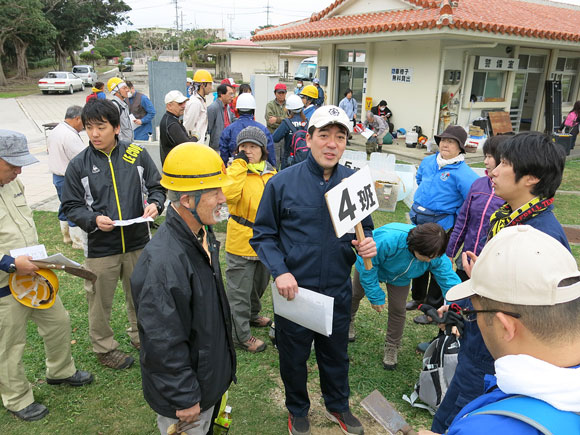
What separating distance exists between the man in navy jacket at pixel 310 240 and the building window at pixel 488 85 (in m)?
11.8

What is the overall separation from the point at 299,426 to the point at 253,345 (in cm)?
103

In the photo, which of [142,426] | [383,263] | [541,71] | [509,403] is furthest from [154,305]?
[541,71]

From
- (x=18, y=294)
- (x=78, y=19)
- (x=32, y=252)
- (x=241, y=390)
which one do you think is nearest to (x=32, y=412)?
(x=18, y=294)

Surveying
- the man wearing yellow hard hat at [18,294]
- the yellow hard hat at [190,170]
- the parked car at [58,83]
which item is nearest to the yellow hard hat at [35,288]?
the man wearing yellow hard hat at [18,294]

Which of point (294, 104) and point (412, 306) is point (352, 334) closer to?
point (412, 306)

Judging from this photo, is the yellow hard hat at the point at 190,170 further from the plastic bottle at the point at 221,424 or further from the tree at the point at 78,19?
the tree at the point at 78,19

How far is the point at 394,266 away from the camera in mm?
3262

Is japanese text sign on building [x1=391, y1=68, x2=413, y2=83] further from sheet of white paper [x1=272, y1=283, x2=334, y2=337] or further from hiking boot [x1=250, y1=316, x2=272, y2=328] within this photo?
sheet of white paper [x1=272, y1=283, x2=334, y2=337]

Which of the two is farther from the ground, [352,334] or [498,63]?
[498,63]

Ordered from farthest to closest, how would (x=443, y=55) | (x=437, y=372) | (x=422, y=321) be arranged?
(x=443, y=55), (x=422, y=321), (x=437, y=372)

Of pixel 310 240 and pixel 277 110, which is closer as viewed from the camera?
pixel 310 240

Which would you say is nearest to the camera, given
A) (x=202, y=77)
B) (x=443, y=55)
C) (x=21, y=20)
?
(x=202, y=77)

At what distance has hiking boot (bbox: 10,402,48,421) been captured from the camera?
2.94m

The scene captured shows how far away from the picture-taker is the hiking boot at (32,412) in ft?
9.64
